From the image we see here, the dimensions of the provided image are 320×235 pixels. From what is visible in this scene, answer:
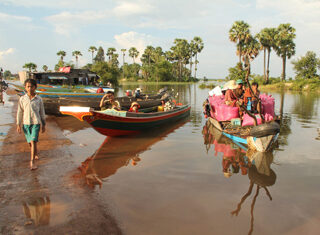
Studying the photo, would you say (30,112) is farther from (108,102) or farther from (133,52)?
(133,52)

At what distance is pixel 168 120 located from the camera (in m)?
13.4

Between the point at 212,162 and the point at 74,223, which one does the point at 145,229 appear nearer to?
the point at 74,223

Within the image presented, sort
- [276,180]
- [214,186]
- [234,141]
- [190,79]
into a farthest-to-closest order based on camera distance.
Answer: [190,79] → [234,141] → [276,180] → [214,186]

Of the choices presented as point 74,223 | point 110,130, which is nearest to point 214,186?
point 74,223

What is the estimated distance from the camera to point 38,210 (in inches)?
171

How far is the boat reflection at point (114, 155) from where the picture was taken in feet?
20.5

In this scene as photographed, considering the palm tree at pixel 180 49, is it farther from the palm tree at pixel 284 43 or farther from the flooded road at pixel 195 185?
the flooded road at pixel 195 185

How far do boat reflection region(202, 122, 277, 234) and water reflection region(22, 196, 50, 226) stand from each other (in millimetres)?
3370

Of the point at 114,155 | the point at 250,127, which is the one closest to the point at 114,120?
the point at 114,155

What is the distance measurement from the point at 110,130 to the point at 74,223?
5.85m

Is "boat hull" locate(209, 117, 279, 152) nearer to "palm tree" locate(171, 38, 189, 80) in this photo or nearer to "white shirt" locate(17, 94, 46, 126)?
"white shirt" locate(17, 94, 46, 126)

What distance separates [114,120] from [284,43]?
48.6m

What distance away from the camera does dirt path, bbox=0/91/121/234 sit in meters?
3.90

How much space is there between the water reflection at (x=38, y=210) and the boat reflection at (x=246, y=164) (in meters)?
3.37
